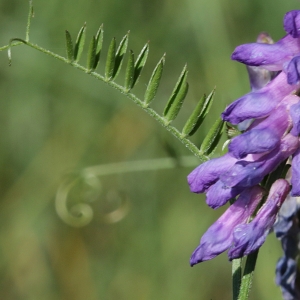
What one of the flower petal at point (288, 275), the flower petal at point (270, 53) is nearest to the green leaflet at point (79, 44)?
the flower petal at point (270, 53)

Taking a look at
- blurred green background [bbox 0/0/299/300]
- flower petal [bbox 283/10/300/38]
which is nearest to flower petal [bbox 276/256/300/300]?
flower petal [bbox 283/10/300/38]

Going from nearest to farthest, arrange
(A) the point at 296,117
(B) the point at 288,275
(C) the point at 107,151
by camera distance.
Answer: (A) the point at 296,117
(B) the point at 288,275
(C) the point at 107,151

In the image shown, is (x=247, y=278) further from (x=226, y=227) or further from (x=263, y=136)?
(x=263, y=136)

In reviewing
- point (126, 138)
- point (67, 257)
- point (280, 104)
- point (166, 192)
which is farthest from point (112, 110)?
point (280, 104)

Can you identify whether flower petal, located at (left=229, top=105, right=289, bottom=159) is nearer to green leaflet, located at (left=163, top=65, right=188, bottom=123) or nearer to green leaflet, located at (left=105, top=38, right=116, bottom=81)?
green leaflet, located at (left=163, top=65, right=188, bottom=123)

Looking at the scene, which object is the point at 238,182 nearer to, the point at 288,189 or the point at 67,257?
the point at 288,189

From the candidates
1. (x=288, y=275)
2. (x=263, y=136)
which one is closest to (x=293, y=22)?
(x=263, y=136)

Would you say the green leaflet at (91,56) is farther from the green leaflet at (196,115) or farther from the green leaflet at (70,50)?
the green leaflet at (196,115)
